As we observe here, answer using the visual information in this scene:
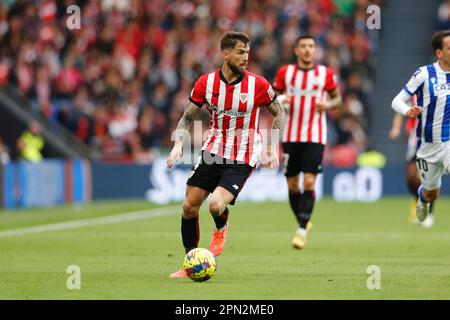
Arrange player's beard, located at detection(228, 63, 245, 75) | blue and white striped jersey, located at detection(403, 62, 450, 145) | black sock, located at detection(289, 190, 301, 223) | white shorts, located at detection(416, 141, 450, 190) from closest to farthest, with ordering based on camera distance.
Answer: player's beard, located at detection(228, 63, 245, 75) < blue and white striped jersey, located at detection(403, 62, 450, 145) < white shorts, located at detection(416, 141, 450, 190) < black sock, located at detection(289, 190, 301, 223)

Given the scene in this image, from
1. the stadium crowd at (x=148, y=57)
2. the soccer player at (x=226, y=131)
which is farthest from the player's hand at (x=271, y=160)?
the stadium crowd at (x=148, y=57)

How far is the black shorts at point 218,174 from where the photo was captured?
10.6 metres

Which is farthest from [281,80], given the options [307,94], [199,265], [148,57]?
[148,57]

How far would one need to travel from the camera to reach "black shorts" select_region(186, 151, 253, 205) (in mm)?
10562

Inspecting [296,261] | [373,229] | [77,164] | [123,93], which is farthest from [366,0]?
[296,261]

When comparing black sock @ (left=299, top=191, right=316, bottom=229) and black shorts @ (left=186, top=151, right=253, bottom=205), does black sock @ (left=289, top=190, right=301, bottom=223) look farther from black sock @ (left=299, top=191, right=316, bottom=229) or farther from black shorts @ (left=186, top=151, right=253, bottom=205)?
black shorts @ (left=186, top=151, right=253, bottom=205)

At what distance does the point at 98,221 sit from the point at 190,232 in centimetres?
868

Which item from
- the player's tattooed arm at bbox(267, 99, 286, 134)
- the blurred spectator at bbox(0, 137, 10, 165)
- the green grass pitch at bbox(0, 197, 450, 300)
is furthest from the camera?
the blurred spectator at bbox(0, 137, 10, 165)

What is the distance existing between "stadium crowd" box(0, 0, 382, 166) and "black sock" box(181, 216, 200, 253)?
52.2ft

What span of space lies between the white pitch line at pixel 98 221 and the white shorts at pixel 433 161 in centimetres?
627

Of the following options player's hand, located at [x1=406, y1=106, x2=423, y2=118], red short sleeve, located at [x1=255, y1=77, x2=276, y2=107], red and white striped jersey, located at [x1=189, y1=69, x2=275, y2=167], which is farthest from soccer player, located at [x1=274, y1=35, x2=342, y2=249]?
red short sleeve, located at [x1=255, y1=77, x2=276, y2=107]

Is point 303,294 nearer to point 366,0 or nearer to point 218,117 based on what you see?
point 218,117

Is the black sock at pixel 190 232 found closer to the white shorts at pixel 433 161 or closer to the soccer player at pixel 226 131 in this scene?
the soccer player at pixel 226 131

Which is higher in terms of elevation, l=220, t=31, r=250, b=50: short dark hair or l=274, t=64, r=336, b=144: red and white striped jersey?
l=220, t=31, r=250, b=50: short dark hair
